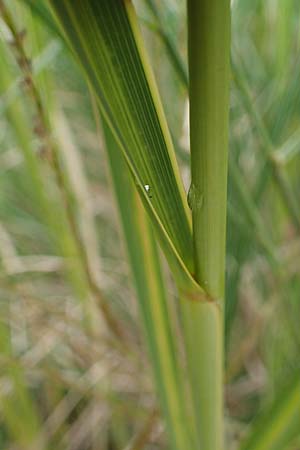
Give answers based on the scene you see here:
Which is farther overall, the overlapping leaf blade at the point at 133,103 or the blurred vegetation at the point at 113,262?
the blurred vegetation at the point at 113,262

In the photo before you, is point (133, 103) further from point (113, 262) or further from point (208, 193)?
point (113, 262)

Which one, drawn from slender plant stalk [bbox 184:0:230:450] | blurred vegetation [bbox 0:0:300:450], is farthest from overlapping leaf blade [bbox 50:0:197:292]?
blurred vegetation [bbox 0:0:300:450]

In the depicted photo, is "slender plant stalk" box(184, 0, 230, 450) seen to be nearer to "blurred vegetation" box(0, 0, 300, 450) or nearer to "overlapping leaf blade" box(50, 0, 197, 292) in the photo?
"overlapping leaf blade" box(50, 0, 197, 292)

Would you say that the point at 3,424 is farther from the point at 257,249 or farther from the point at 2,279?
the point at 257,249

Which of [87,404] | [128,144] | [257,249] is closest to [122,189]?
[128,144]

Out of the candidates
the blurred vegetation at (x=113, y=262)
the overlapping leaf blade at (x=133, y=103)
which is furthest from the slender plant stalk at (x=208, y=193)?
the blurred vegetation at (x=113, y=262)

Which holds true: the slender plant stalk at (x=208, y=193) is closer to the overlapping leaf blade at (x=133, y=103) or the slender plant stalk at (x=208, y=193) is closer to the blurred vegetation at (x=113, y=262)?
the overlapping leaf blade at (x=133, y=103)
